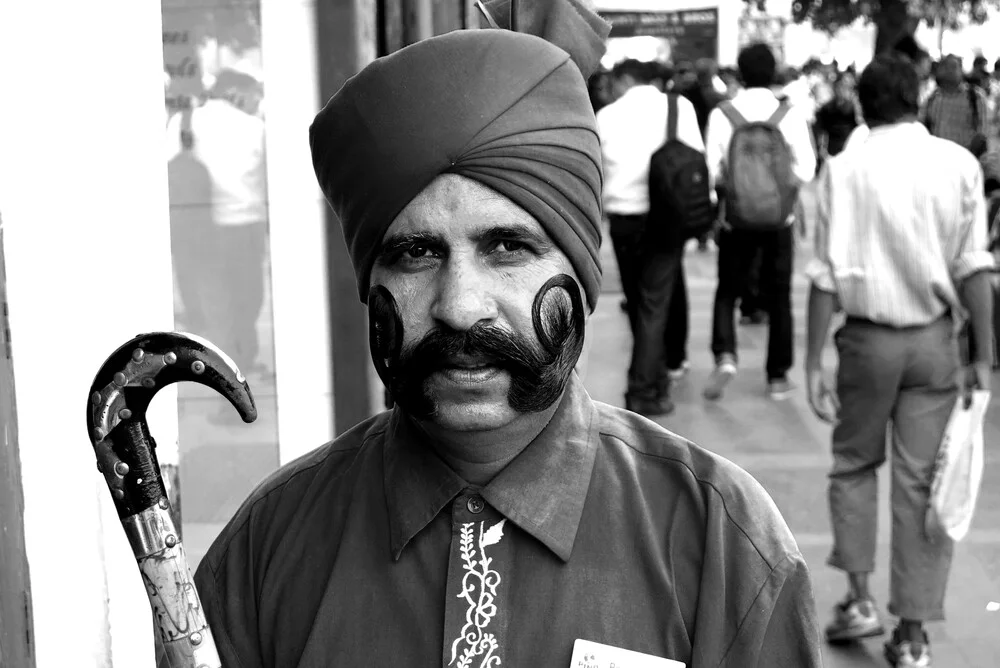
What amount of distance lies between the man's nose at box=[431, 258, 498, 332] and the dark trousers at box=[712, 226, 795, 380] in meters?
6.76

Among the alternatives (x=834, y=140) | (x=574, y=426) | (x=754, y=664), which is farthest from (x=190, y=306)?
(x=834, y=140)

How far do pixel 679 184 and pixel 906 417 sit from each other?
331 cm

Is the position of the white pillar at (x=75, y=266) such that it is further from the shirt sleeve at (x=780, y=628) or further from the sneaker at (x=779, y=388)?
the sneaker at (x=779, y=388)

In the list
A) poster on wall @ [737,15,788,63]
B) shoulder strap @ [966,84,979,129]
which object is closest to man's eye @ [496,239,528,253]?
shoulder strap @ [966,84,979,129]

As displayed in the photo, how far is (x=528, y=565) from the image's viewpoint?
5.71ft

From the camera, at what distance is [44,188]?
237 cm

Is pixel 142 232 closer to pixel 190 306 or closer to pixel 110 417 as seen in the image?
pixel 110 417

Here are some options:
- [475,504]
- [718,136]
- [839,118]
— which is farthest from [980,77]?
[475,504]

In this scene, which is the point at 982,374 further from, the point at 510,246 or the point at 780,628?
the point at 510,246

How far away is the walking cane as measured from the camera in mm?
1545

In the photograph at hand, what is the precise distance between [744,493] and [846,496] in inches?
127

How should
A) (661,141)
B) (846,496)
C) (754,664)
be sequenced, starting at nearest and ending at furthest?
(754,664)
(846,496)
(661,141)

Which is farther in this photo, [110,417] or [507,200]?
[507,200]

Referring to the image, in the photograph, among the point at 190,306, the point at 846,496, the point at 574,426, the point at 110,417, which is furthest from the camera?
the point at 846,496
